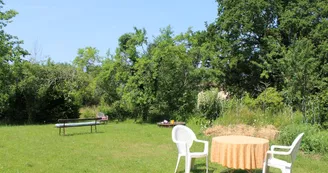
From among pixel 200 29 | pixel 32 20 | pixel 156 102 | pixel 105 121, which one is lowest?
pixel 105 121

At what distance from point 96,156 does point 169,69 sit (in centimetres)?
946

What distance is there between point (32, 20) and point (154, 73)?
256 inches

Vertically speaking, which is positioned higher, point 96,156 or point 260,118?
point 260,118

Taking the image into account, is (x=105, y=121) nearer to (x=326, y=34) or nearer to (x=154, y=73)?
(x=154, y=73)

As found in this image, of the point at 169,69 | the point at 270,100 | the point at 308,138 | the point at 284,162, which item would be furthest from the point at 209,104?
the point at 284,162

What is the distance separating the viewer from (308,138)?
7965 millimetres

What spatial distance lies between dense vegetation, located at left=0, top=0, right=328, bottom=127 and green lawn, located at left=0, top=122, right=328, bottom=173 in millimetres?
6096

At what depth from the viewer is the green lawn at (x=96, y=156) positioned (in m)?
6.19

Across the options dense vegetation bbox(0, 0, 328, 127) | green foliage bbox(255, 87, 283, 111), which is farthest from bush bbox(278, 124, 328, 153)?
green foliage bbox(255, 87, 283, 111)

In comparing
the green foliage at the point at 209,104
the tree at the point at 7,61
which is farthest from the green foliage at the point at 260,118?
the tree at the point at 7,61

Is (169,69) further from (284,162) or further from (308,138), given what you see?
(284,162)

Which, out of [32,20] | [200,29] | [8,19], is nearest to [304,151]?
[32,20]

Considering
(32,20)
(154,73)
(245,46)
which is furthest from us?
(245,46)

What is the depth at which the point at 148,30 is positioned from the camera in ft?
55.8
